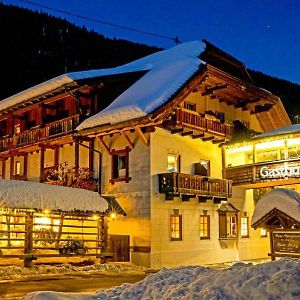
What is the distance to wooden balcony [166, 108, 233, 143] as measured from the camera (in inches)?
1037

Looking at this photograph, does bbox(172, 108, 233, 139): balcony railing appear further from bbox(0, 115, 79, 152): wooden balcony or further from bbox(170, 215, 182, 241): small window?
bbox(0, 115, 79, 152): wooden balcony

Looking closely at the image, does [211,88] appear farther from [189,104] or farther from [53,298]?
[53,298]

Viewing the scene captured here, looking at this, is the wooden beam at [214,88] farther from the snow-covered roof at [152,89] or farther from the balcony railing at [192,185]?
the balcony railing at [192,185]

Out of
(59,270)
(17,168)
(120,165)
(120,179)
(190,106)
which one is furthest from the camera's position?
(17,168)

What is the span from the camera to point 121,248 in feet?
84.7

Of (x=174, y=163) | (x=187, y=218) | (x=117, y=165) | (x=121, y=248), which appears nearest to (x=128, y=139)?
(x=117, y=165)

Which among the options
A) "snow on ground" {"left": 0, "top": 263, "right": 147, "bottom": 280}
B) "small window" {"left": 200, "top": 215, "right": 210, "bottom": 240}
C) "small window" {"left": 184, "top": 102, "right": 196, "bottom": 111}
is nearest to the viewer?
"snow on ground" {"left": 0, "top": 263, "right": 147, "bottom": 280}

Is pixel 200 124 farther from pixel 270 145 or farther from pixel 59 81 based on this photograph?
pixel 59 81

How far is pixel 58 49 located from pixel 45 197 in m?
53.6

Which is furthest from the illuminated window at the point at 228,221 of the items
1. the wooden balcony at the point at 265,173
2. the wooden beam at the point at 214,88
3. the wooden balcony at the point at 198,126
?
the wooden beam at the point at 214,88

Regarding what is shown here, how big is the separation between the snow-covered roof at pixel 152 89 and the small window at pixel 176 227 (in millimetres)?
5717

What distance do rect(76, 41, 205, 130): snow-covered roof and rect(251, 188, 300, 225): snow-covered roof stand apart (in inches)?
449

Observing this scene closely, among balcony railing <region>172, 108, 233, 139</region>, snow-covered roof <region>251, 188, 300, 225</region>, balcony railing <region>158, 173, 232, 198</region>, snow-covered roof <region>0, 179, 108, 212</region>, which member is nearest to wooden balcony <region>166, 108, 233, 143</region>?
balcony railing <region>172, 108, 233, 139</region>

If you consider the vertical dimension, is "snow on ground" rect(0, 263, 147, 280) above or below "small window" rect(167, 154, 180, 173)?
below
